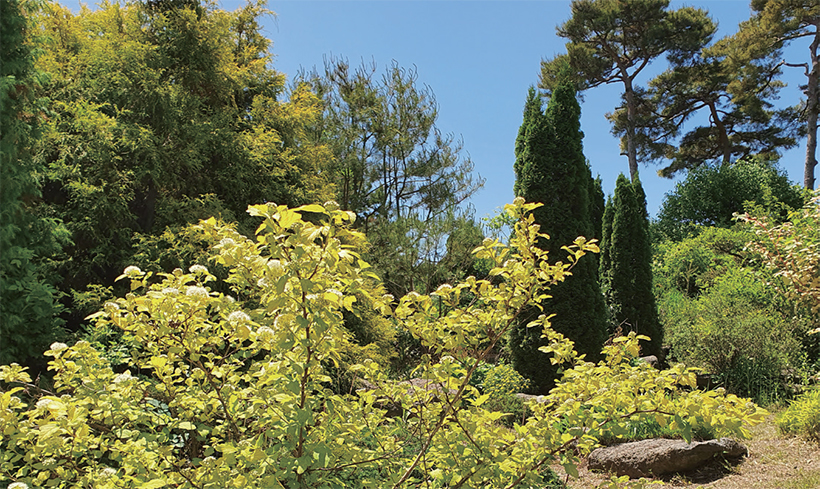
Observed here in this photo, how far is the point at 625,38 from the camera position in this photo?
741 inches

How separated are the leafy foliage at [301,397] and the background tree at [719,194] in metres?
16.4

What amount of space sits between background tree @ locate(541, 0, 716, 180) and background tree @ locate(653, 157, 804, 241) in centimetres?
218

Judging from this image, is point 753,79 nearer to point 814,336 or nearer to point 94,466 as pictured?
point 814,336

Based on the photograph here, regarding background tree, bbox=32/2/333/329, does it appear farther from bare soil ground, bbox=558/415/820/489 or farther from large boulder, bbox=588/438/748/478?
bare soil ground, bbox=558/415/820/489

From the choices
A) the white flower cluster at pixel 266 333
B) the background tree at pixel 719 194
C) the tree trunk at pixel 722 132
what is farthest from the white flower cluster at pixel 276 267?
the tree trunk at pixel 722 132

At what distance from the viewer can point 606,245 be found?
33.4ft

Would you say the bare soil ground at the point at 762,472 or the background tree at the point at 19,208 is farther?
the background tree at the point at 19,208

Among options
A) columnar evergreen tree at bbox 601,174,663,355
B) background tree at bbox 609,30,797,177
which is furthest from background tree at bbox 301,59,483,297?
background tree at bbox 609,30,797,177

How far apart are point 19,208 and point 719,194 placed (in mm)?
19032

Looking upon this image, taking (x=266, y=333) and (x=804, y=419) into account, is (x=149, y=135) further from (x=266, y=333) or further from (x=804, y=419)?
(x=804, y=419)

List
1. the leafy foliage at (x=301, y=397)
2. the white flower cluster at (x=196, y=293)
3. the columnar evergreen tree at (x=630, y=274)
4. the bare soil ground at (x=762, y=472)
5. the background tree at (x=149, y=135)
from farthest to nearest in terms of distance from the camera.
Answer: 1. the columnar evergreen tree at (x=630, y=274)
2. the background tree at (x=149, y=135)
3. the bare soil ground at (x=762, y=472)
4. the white flower cluster at (x=196, y=293)
5. the leafy foliage at (x=301, y=397)

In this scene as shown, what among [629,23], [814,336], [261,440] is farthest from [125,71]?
[629,23]

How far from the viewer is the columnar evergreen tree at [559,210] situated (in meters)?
6.57

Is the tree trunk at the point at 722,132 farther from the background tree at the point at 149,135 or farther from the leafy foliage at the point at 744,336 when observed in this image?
the background tree at the point at 149,135
